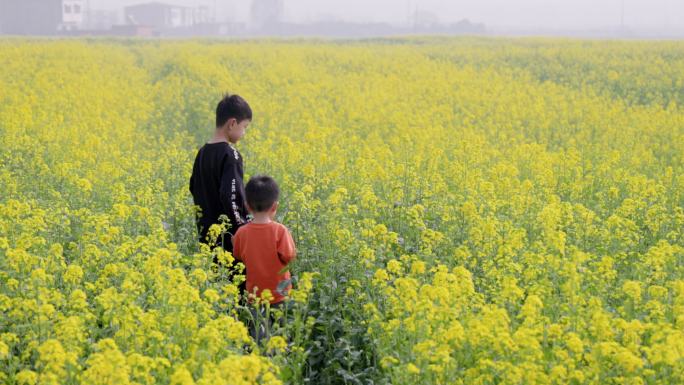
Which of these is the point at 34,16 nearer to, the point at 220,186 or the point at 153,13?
the point at 153,13

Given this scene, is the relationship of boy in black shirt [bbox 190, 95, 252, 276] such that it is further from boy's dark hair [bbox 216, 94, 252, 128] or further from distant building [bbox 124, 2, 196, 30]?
distant building [bbox 124, 2, 196, 30]

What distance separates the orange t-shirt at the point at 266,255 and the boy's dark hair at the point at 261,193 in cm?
12

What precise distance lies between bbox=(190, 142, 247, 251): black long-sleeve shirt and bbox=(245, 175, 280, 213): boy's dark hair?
1.87 feet

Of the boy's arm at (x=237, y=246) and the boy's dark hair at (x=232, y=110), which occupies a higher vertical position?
the boy's dark hair at (x=232, y=110)

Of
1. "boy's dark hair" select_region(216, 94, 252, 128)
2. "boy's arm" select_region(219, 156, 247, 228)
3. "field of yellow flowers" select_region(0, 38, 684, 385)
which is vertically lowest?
"field of yellow flowers" select_region(0, 38, 684, 385)

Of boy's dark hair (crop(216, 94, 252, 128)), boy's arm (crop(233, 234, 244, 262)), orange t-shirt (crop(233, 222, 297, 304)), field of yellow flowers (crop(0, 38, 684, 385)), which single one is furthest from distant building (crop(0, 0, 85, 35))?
orange t-shirt (crop(233, 222, 297, 304))

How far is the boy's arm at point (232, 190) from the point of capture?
5699 millimetres

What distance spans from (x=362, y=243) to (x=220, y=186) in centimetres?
108

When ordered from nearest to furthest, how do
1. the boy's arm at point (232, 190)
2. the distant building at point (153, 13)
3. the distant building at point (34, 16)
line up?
the boy's arm at point (232, 190) → the distant building at point (34, 16) → the distant building at point (153, 13)

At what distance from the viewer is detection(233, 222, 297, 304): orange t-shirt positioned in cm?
509

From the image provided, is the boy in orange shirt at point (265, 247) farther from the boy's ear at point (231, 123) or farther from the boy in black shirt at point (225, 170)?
the boy's ear at point (231, 123)

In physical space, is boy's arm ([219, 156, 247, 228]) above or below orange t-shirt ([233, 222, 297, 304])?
above

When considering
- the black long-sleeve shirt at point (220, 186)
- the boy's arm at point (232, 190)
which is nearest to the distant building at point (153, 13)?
the black long-sleeve shirt at point (220, 186)

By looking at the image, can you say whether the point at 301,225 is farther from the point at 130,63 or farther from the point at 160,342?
the point at 130,63
